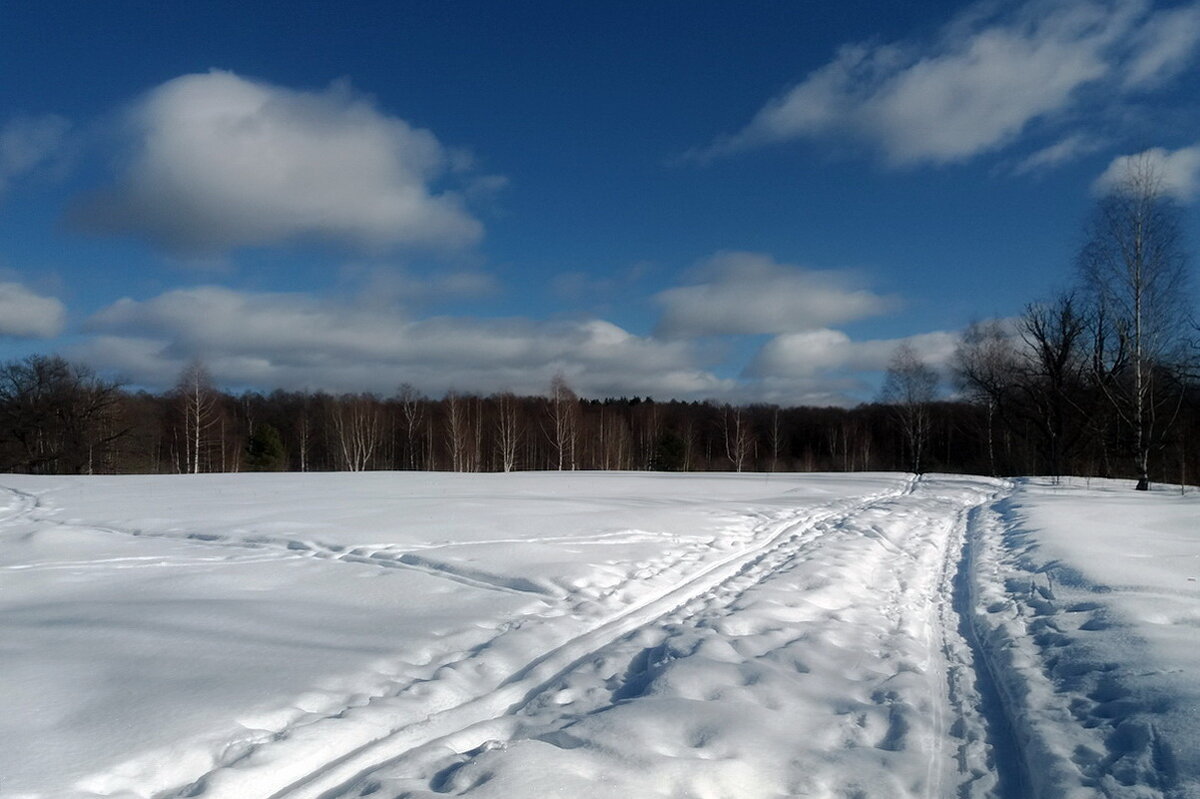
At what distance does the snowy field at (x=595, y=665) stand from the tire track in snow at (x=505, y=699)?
0.02 metres

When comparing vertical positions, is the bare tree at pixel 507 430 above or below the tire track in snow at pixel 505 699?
above

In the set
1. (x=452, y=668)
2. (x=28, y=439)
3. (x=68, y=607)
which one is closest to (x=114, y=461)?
(x=28, y=439)

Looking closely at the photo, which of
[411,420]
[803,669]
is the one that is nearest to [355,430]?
[411,420]

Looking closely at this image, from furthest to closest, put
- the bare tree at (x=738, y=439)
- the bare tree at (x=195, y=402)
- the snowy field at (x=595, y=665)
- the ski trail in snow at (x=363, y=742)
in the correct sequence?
the bare tree at (x=738, y=439), the bare tree at (x=195, y=402), the snowy field at (x=595, y=665), the ski trail in snow at (x=363, y=742)

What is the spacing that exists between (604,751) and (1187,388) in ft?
77.2

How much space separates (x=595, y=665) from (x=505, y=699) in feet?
2.42

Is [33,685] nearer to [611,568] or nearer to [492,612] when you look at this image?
[492,612]

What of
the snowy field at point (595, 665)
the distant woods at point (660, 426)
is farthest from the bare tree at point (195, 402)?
the snowy field at point (595, 665)

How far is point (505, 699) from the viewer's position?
392cm

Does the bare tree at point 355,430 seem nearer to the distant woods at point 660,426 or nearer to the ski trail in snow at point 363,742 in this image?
the distant woods at point 660,426

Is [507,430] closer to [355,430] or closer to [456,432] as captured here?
[456,432]

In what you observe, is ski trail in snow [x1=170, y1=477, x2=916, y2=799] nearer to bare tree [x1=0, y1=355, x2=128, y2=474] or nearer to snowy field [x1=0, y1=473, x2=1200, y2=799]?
snowy field [x1=0, y1=473, x2=1200, y2=799]

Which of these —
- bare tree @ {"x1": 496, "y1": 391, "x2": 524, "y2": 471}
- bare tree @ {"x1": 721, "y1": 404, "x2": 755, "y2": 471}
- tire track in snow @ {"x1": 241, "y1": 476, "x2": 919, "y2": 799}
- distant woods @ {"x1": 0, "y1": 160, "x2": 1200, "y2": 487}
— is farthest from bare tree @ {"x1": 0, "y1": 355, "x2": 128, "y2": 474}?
tire track in snow @ {"x1": 241, "y1": 476, "x2": 919, "y2": 799}

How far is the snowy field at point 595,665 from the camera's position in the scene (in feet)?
9.89
